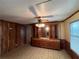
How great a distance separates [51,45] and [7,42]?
10.7 ft

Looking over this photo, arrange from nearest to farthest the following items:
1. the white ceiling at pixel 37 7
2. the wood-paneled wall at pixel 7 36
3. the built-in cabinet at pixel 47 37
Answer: the white ceiling at pixel 37 7, the wood-paneled wall at pixel 7 36, the built-in cabinet at pixel 47 37

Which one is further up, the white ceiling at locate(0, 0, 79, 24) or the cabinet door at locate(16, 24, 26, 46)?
the white ceiling at locate(0, 0, 79, 24)

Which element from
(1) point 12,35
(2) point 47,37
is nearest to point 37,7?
(1) point 12,35

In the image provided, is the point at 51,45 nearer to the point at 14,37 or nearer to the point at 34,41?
the point at 34,41

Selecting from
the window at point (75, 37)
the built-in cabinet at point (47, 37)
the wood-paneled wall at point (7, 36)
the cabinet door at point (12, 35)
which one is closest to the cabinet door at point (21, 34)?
the wood-paneled wall at point (7, 36)

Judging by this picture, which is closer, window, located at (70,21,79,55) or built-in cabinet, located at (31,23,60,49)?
window, located at (70,21,79,55)

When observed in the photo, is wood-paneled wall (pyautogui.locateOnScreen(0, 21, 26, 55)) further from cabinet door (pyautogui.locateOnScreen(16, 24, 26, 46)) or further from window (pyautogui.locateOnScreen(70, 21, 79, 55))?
window (pyautogui.locateOnScreen(70, 21, 79, 55))

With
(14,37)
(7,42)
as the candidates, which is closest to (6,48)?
(7,42)

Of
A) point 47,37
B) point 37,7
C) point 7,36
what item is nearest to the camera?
point 37,7

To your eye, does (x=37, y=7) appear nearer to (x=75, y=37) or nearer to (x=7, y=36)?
(x=75, y=37)

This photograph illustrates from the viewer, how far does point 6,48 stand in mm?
5980

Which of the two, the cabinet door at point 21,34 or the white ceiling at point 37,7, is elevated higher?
the white ceiling at point 37,7

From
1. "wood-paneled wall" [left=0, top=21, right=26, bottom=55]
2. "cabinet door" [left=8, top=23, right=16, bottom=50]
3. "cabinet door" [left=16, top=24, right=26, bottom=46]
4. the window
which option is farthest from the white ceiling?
"cabinet door" [left=16, top=24, right=26, bottom=46]

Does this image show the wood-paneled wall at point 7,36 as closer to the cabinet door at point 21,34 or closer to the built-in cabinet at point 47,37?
Answer: the cabinet door at point 21,34
